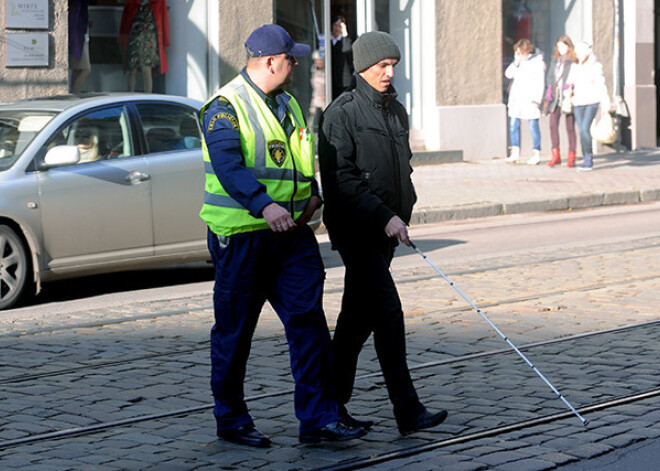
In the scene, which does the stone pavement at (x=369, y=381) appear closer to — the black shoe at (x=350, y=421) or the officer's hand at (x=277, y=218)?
the black shoe at (x=350, y=421)

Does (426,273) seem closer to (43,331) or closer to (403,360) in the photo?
(43,331)

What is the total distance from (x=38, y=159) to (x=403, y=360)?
4799 millimetres

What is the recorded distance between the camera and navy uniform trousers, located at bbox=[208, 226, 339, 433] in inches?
204

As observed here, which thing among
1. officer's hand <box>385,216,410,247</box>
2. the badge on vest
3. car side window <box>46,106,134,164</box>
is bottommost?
officer's hand <box>385,216,410,247</box>

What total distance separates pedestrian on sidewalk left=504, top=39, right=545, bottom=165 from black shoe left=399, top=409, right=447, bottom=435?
14915mm

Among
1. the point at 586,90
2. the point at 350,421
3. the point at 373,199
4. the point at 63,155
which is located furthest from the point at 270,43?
the point at 586,90

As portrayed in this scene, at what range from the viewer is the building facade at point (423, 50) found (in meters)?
18.5

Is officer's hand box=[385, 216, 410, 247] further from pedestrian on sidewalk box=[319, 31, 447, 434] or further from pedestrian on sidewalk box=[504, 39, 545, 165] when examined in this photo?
pedestrian on sidewalk box=[504, 39, 545, 165]

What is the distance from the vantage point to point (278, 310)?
17.4ft

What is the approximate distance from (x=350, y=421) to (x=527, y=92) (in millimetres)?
15155

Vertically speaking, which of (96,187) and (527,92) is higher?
(527,92)

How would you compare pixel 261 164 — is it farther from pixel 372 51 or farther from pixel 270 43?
pixel 372 51

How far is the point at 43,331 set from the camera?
8117 mm

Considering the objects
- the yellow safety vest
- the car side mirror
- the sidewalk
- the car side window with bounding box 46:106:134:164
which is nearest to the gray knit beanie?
the yellow safety vest
